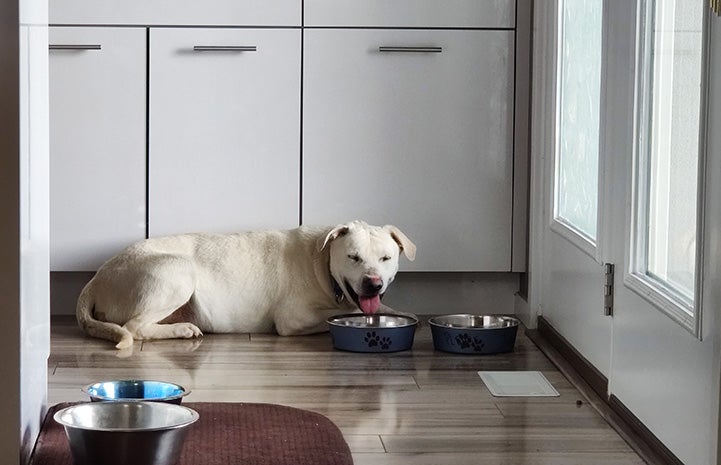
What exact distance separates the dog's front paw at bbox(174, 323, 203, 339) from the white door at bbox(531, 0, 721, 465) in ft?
3.85

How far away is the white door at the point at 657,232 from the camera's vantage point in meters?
2.33

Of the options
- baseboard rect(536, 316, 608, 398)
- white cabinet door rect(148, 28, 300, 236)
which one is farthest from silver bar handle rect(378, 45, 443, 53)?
baseboard rect(536, 316, 608, 398)

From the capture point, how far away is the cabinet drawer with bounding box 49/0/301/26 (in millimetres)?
4059

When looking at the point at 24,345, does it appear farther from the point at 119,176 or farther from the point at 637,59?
A: the point at 119,176

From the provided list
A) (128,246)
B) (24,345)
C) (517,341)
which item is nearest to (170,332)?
(128,246)

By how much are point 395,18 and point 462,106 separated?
0.37 m

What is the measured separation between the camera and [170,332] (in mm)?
3818

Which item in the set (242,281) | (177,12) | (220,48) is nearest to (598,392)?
(242,281)

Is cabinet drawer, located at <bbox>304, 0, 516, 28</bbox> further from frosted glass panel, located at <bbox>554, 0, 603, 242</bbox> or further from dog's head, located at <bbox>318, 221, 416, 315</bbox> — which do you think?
dog's head, located at <bbox>318, 221, 416, 315</bbox>

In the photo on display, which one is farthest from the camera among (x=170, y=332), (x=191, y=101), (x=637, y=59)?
(x=191, y=101)

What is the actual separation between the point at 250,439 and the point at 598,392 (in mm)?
1007

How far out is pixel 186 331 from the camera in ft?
12.6

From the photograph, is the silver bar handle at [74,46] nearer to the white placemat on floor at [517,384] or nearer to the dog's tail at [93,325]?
the dog's tail at [93,325]

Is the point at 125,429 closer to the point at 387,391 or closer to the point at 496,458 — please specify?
the point at 496,458
